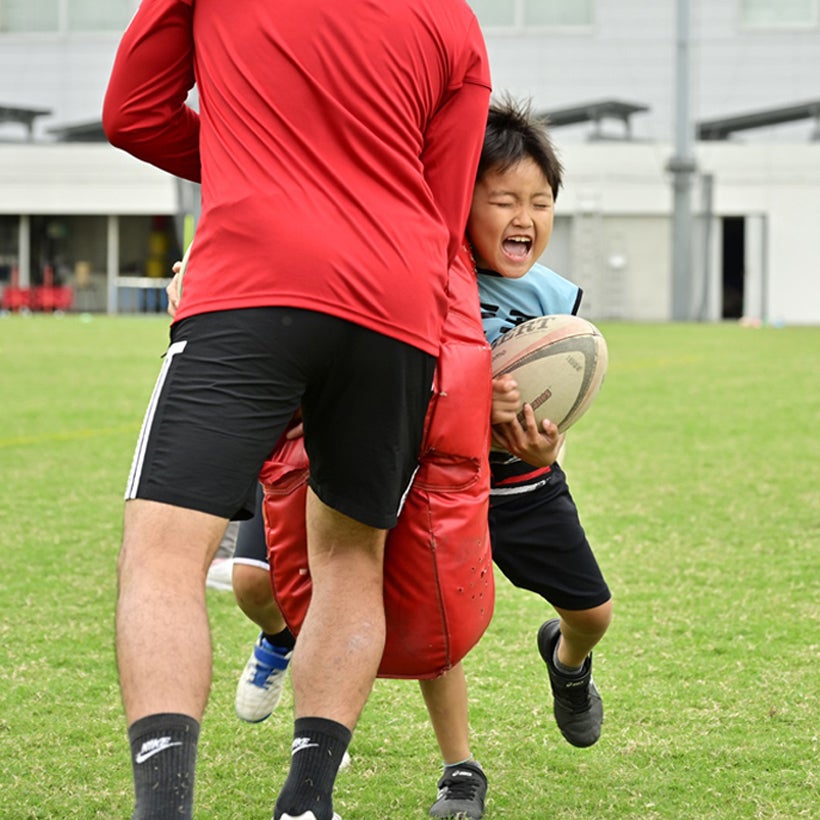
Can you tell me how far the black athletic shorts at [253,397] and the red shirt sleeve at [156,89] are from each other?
0.52 m

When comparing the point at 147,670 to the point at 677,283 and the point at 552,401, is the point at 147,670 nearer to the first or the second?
the point at 552,401

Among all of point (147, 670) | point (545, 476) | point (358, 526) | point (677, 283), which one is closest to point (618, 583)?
point (545, 476)

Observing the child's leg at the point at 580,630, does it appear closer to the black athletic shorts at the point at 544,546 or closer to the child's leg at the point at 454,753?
the black athletic shorts at the point at 544,546

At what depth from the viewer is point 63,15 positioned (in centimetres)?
4069

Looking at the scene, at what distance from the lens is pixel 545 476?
361 cm

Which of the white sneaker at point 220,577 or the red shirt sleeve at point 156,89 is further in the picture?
the white sneaker at point 220,577

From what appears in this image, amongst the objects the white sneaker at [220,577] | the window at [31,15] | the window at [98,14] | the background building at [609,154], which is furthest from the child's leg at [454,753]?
the window at [31,15]

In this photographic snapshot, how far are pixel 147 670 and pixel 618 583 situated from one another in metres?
3.42

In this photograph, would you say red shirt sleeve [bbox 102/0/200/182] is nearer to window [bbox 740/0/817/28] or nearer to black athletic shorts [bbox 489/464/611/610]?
black athletic shorts [bbox 489/464/611/610]

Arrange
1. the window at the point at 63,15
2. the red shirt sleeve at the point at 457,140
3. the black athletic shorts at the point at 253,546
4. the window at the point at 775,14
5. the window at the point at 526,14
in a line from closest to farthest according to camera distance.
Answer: the red shirt sleeve at the point at 457,140 < the black athletic shorts at the point at 253,546 < the window at the point at 775,14 < the window at the point at 526,14 < the window at the point at 63,15

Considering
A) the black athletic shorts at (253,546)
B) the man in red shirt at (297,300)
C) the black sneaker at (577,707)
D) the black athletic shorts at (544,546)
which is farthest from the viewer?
the black athletic shorts at (253,546)

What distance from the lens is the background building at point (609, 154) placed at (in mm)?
34531

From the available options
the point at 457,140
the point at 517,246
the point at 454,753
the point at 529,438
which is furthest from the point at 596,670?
the point at 457,140

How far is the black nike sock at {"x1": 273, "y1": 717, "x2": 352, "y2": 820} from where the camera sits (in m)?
2.75
